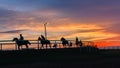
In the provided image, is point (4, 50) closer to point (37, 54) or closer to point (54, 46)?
point (37, 54)

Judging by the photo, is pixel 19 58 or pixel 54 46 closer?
pixel 19 58

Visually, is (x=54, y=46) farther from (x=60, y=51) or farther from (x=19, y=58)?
(x=19, y=58)

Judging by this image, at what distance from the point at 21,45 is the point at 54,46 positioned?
6743mm

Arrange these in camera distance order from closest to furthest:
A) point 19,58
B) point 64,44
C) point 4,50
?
point 19,58
point 4,50
point 64,44

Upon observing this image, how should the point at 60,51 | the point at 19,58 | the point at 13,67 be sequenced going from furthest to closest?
the point at 60,51
the point at 19,58
the point at 13,67

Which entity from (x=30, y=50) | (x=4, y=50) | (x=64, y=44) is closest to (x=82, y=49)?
(x=64, y=44)

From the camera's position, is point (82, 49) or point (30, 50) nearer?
point (30, 50)

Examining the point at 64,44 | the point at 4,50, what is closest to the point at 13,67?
the point at 4,50

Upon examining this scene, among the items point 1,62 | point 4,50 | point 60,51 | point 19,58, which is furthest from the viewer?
point 60,51

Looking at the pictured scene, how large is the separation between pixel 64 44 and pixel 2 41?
12.0m

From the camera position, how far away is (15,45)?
51438 mm

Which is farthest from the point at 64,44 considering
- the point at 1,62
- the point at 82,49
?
the point at 1,62

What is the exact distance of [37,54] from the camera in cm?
5125

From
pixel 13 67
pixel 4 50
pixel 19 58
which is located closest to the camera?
pixel 13 67
